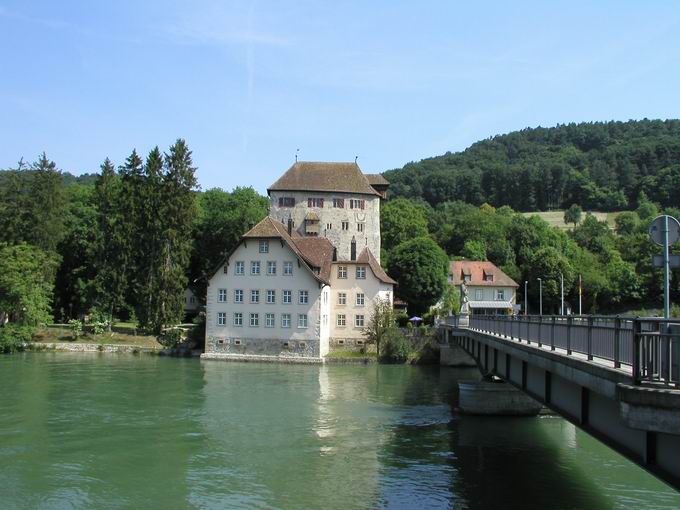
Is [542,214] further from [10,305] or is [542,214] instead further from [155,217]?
[10,305]

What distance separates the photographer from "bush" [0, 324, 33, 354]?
185 feet

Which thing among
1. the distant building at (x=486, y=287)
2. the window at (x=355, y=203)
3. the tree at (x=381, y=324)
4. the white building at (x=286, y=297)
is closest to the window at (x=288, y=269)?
the white building at (x=286, y=297)


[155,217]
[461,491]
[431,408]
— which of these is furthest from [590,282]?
[461,491]

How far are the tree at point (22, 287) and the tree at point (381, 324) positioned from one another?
1092 inches

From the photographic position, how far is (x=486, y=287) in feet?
281

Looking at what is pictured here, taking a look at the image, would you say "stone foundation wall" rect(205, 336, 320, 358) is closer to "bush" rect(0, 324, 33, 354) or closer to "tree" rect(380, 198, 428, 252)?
"bush" rect(0, 324, 33, 354)

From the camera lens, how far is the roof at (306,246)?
56.6 meters

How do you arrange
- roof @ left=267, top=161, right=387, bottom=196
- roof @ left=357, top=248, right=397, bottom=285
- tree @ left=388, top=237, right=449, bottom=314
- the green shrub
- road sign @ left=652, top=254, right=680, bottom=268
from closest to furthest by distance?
1. road sign @ left=652, top=254, right=680, bottom=268
2. roof @ left=357, top=248, right=397, bottom=285
3. the green shrub
4. tree @ left=388, top=237, right=449, bottom=314
5. roof @ left=267, top=161, right=387, bottom=196

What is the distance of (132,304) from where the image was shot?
6762 centimetres

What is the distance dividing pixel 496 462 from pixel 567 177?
5671 inches

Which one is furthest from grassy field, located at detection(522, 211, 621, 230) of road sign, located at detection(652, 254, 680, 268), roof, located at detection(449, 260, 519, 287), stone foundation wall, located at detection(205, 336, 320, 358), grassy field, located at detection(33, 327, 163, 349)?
road sign, located at detection(652, 254, 680, 268)

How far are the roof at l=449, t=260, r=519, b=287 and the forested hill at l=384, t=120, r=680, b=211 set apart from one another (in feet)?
233

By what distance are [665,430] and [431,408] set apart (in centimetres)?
2541

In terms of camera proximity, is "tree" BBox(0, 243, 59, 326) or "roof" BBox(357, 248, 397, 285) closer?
"tree" BBox(0, 243, 59, 326)
